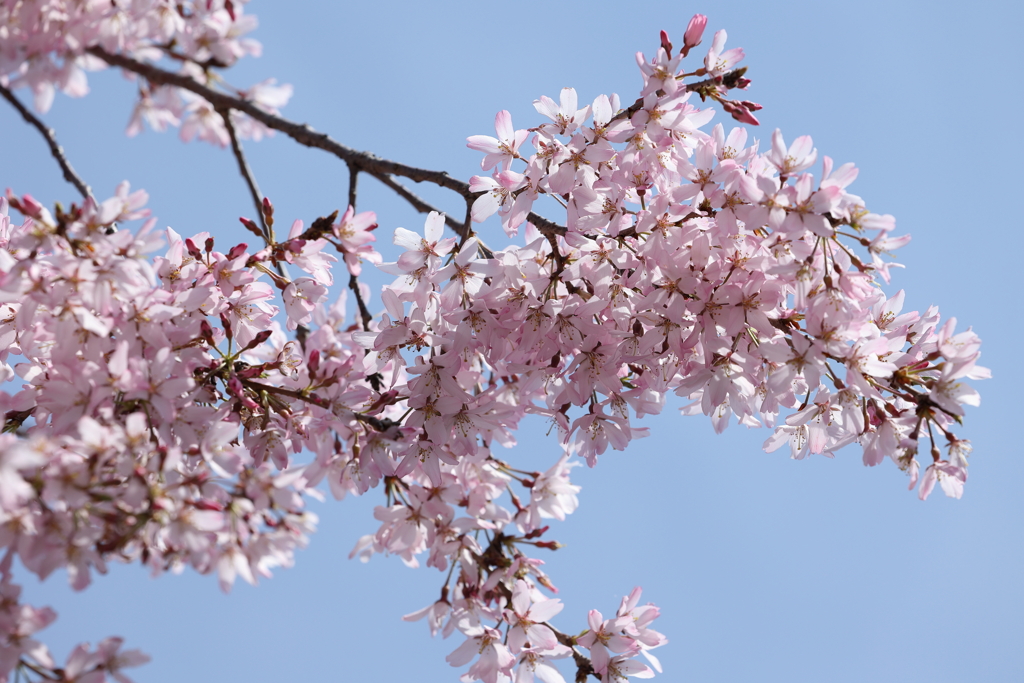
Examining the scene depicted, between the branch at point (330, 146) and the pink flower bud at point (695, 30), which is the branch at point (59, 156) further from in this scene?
the pink flower bud at point (695, 30)

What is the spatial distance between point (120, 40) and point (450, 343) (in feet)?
4.27

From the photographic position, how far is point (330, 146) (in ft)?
7.94

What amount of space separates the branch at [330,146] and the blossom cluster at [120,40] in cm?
5

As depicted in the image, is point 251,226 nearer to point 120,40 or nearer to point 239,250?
Answer: point 239,250

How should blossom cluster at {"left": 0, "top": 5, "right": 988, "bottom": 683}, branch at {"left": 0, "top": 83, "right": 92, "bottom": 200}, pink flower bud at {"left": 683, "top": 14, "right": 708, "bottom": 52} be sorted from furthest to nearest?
branch at {"left": 0, "top": 83, "right": 92, "bottom": 200} → pink flower bud at {"left": 683, "top": 14, "right": 708, "bottom": 52} → blossom cluster at {"left": 0, "top": 5, "right": 988, "bottom": 683}

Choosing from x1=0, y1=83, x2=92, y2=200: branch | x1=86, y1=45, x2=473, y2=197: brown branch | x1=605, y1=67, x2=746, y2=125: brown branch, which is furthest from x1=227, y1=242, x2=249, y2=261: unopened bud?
x1=605, y1=67, x2=746, y2=125: brown branch

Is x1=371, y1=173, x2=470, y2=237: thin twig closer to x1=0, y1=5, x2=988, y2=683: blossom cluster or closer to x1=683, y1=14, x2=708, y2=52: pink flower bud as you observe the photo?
x1=0, y1=5, x2=988, y2=683: blossom cluster

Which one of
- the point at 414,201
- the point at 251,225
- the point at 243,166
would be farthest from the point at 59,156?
the point at 414,201

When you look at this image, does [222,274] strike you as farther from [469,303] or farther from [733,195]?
[733,195]

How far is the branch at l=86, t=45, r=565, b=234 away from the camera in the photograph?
2.04 meters

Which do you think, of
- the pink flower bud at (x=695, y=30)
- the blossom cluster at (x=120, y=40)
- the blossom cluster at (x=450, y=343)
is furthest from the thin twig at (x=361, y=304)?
the pink flower bud at (x=695, y=30)

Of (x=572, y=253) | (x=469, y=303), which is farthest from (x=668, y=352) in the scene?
(x=469, y=303)

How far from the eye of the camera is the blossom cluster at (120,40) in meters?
1.81

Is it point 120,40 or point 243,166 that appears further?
point 243,166
